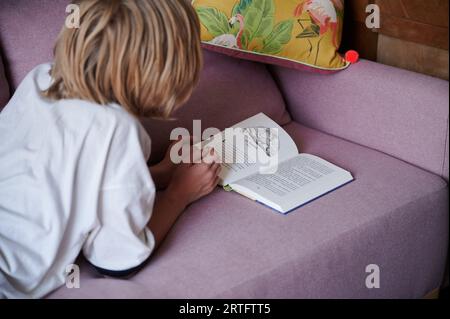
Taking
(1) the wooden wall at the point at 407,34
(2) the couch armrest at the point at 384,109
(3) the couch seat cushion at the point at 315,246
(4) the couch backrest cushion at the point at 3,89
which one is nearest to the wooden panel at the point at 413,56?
(1) the wooden wall at the point at 407,34

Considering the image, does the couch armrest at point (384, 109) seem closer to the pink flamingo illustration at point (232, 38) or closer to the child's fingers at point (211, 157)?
the pink flamingo illustration at point (232, 38)

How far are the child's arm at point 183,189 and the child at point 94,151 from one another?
5.7 inches

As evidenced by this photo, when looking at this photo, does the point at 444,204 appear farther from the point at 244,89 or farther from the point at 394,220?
the point at 244,89

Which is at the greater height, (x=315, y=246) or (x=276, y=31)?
(x=276, y=31)

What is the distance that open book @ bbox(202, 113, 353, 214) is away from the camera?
53.7 inches

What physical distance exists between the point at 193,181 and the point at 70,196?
13.9 inches

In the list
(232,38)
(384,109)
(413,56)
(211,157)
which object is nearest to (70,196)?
(211,157)

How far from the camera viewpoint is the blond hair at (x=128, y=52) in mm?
1083

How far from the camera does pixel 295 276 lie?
1182 mm

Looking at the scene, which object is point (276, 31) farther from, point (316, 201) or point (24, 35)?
point (24, 35)

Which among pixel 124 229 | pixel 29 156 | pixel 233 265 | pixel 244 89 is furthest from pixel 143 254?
pixel 244 89

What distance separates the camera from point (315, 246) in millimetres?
1219

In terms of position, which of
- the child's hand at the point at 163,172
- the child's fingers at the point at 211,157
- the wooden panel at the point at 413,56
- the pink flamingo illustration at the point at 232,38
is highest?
the pink flamingo illustration at the point at 232,38

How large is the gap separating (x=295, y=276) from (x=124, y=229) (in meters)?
0.36
